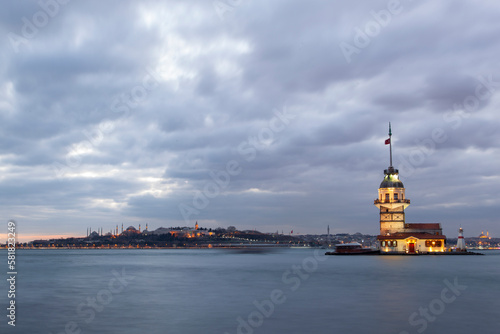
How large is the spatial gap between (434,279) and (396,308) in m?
27.2

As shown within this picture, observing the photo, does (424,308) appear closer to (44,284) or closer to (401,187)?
(44,284)

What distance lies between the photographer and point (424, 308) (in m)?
38.9

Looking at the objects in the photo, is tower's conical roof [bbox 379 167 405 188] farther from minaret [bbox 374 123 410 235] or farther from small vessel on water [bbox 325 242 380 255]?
small vessel on water [bbox 325 242 380 255]

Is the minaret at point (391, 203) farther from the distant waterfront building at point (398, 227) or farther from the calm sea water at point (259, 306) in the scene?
the calm sea water at point (259, 306)

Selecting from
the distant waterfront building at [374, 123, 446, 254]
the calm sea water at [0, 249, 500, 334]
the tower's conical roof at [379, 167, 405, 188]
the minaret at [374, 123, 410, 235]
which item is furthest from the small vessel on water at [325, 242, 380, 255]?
Answer: the calm sea water at [0, 249, 500, 334]

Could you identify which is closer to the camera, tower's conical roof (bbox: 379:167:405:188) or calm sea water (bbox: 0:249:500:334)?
calm sea water (bbox: 0:249:500:334)

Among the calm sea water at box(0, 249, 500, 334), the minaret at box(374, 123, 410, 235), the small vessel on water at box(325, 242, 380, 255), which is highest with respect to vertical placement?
the minaret at box(374, 123, 410, 235)

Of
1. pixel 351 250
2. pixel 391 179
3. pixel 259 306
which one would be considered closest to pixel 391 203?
pixel 391 179

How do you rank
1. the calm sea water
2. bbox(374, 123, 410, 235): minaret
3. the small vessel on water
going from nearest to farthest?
1. the calm sea water
2. bbox(374, 123, 410, 235): minaret
3. the small vessel on water

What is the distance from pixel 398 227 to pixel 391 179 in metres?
12.7

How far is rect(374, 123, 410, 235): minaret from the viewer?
13162 cm

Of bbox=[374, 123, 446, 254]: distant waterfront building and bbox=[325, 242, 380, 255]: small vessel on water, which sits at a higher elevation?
bbox=[374, 123, 446, 254]: distant waterfront building

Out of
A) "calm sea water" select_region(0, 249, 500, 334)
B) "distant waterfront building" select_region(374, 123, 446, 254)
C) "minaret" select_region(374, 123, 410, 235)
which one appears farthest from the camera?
"minaret" select_region(374, 123, 410, 235)

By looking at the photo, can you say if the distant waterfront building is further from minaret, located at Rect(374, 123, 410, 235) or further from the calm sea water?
the calm sea water
